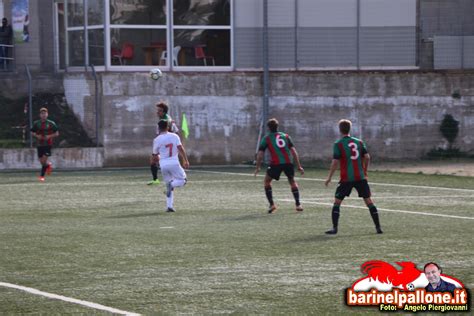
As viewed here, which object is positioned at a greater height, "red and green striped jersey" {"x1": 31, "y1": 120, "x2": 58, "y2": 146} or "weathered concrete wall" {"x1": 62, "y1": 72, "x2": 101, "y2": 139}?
"weathered concrete wall" {"x1": 62, "y1": 72, "x2": 101, "y2": 139}

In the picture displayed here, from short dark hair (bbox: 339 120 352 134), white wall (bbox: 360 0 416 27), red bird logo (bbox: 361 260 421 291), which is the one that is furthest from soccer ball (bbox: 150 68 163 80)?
red bird logo (bbox: 361 260 421 291)

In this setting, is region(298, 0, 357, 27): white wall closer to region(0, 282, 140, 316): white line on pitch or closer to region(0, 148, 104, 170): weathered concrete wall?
region(0, 148, 104, 170): weathered concrete wall

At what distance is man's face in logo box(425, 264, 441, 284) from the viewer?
29.8 ft

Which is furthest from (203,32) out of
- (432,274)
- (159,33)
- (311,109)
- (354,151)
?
(432,274)

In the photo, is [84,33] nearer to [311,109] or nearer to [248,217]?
[311,109]

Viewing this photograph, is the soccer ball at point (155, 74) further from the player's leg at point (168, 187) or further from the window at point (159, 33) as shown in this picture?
the player's leg at point (168, 187)

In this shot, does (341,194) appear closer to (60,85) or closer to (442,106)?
(442,106)

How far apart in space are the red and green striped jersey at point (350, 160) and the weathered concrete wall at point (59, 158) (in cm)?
1526

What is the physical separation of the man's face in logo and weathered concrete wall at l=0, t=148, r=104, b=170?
20.6 m

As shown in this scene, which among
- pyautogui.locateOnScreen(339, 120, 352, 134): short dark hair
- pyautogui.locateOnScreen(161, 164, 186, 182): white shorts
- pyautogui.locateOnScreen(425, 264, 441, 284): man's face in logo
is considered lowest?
pyautogui.locateOnScreen(425, 264, 441, 284): man's face in logo

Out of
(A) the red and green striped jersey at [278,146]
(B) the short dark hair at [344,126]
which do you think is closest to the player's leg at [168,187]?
(A) the red and green striped jersey at [278,146]

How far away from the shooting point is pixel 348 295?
31.8 feet

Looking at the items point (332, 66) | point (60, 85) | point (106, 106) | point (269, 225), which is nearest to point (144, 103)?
point (106, 106)

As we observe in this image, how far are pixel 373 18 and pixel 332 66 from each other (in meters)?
2.00
